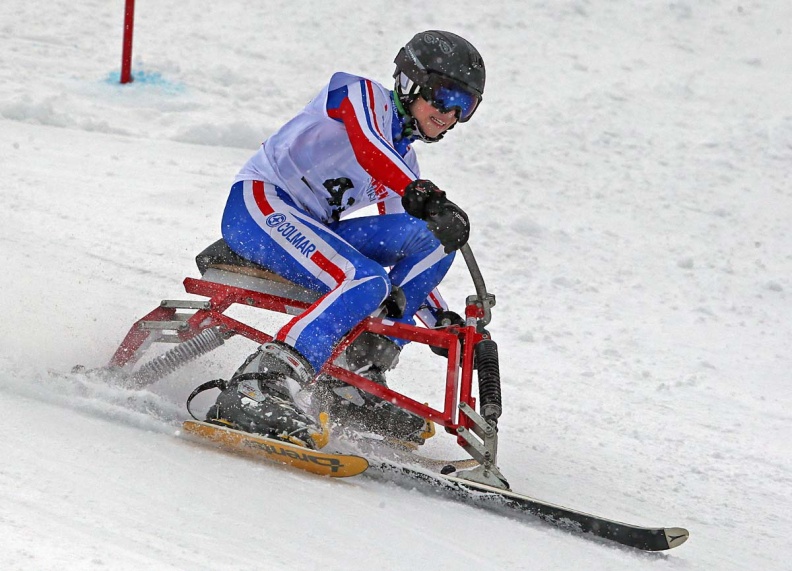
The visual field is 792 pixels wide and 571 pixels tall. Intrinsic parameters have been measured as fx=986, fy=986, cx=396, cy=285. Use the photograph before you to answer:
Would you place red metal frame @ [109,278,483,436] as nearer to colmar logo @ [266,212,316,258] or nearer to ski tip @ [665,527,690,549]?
colmar logo @ [266,212,316,258]

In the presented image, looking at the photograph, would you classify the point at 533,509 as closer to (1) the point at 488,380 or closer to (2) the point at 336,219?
(1) the point at 488,380

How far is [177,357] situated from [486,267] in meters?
3.20

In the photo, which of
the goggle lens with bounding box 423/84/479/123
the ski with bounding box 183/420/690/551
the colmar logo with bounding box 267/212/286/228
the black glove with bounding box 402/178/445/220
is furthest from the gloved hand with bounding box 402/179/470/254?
the ski with bounding box 183/420/690/551

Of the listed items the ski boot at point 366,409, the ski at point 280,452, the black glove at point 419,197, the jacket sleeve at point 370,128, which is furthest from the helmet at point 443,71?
the ski at point 280,452

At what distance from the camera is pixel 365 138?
12.4 ft

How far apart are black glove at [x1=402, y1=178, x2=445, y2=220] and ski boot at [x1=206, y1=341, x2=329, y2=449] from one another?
0.69 m

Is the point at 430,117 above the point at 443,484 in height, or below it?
above

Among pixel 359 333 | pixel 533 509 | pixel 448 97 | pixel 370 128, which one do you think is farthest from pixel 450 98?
pixel 533 509

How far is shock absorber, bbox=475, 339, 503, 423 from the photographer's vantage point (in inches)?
144

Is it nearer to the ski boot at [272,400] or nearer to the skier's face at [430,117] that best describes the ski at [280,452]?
the ski boot at [272,400]

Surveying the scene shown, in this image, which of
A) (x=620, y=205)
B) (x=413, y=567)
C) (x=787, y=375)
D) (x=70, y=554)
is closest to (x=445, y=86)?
(x=413, y=567)

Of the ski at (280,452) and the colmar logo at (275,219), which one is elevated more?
the colmar logo at (275,219)

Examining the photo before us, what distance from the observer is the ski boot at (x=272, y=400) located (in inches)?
139

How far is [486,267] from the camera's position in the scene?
22.7 ft
